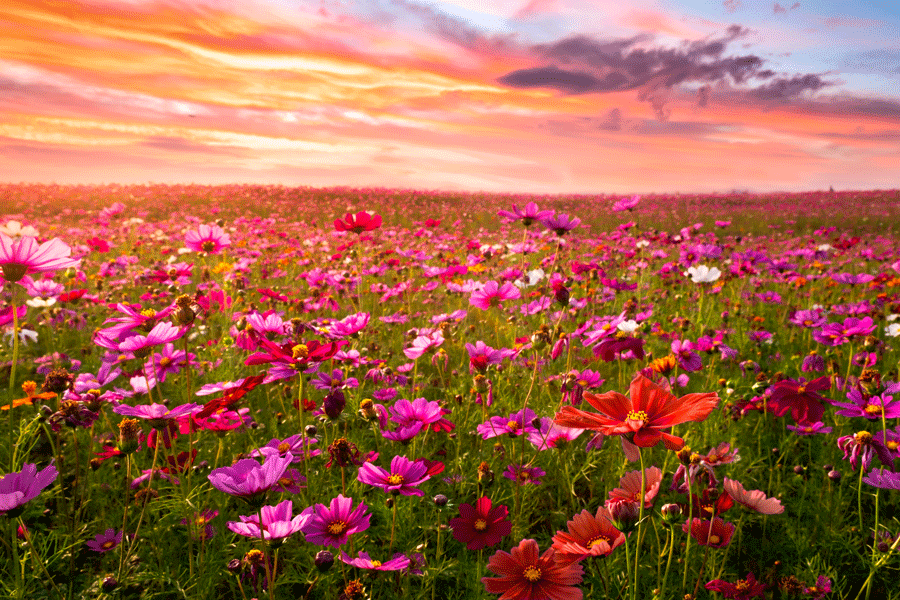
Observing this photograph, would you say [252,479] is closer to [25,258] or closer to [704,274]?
[25,258]

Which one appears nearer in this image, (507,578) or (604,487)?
(507,578)

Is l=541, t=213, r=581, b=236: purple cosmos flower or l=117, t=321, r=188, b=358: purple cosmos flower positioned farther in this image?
l=541, t=213, r=581, b=236: purple cosmos flower

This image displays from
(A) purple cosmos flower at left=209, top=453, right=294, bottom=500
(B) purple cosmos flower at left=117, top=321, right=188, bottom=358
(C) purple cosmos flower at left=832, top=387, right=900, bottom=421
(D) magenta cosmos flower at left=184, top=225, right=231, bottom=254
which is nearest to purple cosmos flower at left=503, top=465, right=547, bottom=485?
(A) purple cosmos flower at left=209, top=453, right=294, bottom=500

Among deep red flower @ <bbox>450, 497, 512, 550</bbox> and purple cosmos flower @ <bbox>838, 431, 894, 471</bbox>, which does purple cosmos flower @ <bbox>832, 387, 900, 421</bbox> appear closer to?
purple cosmos flower @ <bbox>838, 431, 894, 471</bbox>

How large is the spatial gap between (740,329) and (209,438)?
3.12 meters

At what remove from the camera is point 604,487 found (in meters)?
1.81

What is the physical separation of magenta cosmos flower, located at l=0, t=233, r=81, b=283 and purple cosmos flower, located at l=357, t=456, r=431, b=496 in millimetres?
768

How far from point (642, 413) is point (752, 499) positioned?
57 centimetres

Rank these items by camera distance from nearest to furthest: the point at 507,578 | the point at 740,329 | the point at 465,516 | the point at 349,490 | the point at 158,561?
the point at 507,578
the point at 465,516
the point at 158,561
the point at 349,490
the point at 740,329

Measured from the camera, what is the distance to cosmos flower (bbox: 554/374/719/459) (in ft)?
2.37

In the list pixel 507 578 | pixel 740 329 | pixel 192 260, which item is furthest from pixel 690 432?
pixel 192 260

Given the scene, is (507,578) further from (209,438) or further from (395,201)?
(395,201)

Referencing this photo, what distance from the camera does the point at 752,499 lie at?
45.9 inches

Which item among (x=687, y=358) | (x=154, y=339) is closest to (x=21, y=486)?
(x=154, y=339)
